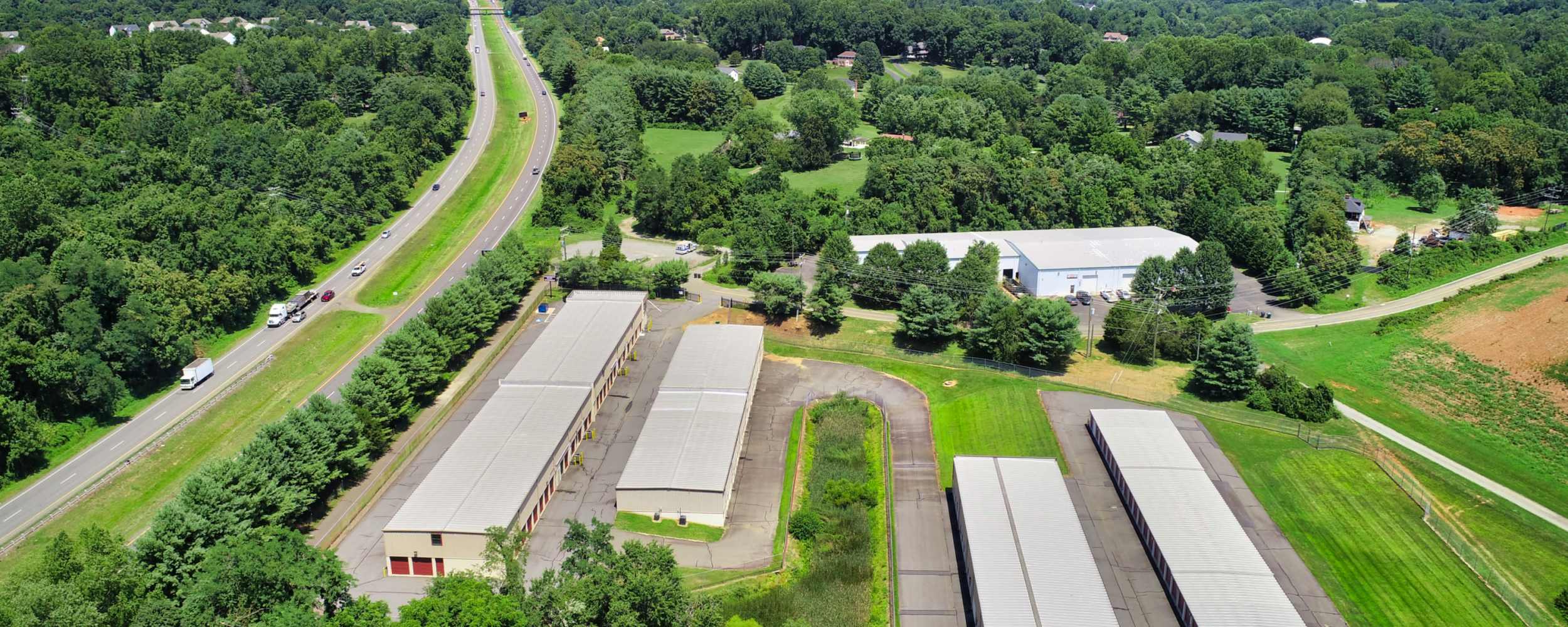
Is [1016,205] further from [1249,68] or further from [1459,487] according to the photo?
[1249,68]

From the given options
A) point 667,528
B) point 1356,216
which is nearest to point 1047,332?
point 667,528

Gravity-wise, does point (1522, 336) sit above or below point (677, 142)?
below

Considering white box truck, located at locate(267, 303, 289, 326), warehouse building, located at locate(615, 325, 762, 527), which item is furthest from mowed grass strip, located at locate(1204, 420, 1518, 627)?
white box truck, located at locate(267, 303, 289, 326)

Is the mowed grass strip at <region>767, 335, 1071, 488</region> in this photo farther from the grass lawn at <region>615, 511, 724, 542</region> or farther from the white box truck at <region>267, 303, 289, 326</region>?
the white box truck at <region>267, 303, 289, 326</region>

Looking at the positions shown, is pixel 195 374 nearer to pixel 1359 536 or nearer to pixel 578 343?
pixel 578 343

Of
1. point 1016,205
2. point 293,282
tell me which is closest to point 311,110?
point 293,282

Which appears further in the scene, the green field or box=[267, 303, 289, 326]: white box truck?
box=[267, 303, 289, 326]: white box truck
